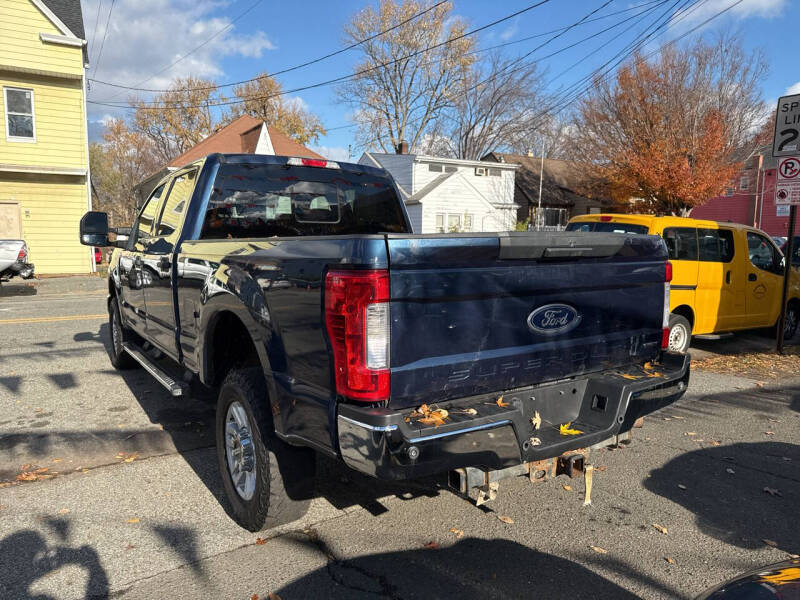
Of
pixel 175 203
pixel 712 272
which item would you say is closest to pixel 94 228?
pixel 175 203

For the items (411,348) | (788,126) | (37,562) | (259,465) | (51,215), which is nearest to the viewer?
(411,348)

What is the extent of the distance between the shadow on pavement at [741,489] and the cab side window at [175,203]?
13.0 ft

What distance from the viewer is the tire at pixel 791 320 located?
981cm

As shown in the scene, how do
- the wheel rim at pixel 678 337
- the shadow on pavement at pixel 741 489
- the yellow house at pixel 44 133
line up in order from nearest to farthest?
the shadow on pavement at pixel 741 489 < the wheel rim at pixel 678 337 < the yellow house at pixel 44 133

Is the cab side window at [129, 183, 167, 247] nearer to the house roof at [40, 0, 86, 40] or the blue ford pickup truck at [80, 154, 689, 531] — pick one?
the blue ford pickup truck at [80, 154, 689, 531]

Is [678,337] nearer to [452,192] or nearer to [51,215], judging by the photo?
[51,215]

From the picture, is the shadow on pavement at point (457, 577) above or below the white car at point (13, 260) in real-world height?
below

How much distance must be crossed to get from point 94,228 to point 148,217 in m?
0.56

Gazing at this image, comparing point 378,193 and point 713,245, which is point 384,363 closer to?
point 378,193

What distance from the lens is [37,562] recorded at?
3.16m

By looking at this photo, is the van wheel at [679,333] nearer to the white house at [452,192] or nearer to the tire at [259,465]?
the tire at [259,465]

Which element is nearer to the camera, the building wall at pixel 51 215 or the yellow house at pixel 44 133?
the yellow house at pixel 44 133

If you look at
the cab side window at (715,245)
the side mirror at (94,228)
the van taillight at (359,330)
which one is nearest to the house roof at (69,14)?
the side mirror at (94,228)

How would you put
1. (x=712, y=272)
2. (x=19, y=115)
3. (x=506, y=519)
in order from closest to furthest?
(x=506, y=519) → (x=712, y=272) → (x=19, y=115)
